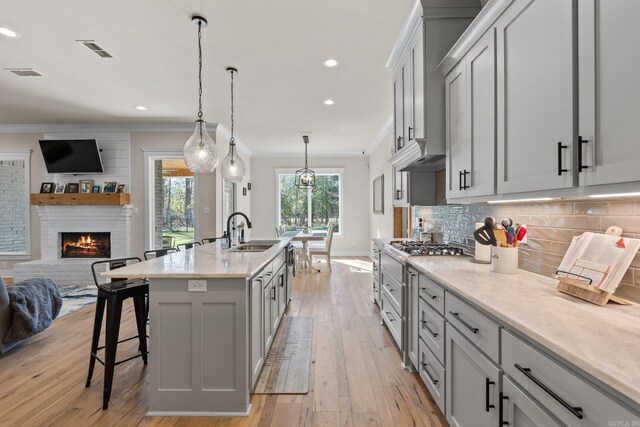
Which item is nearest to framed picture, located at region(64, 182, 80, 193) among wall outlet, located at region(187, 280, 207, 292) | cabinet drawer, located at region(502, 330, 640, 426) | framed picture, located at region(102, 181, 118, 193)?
framed picture, located at region(102, 181, 118, 193)

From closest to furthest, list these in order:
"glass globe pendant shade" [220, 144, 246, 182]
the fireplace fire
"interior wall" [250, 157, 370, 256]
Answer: "glass globe pendant shade" [220, 144, 246, 182]
the fireplace fire
"interior wall" [250, 157, 370, 256]

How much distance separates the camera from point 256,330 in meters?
2.18

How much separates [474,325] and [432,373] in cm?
78

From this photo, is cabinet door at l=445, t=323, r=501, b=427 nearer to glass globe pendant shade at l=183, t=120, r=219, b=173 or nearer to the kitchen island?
the kitchen island

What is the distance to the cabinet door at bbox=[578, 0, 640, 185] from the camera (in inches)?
37.8

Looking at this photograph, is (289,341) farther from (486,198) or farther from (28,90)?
(28,90)

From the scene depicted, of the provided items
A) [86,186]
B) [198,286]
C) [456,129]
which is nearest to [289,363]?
[198,286]

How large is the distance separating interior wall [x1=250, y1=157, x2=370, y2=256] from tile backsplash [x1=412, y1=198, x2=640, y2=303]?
5.77m

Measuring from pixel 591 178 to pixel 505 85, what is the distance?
761 millimetres

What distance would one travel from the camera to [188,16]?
8.31 feet

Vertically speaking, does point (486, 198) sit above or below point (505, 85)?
below

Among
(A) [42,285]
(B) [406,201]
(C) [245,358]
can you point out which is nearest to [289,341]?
(C) [245,358]

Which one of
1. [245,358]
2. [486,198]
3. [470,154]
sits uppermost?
[470,154]

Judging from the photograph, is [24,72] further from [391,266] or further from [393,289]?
[393,289]
